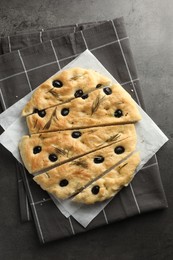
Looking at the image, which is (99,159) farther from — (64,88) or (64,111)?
(64,88)

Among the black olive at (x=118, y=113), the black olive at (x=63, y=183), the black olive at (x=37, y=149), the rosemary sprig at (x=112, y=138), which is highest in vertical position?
the black olive at (x=118, y=113)

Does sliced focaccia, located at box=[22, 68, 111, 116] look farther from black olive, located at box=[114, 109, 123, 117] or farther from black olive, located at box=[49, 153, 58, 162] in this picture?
black olive, located at box=[49, 153, 58, 162]

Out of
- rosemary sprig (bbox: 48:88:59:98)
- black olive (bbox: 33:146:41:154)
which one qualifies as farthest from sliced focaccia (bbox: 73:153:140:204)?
rosemary sprig (bbox: 48:88:59:98)

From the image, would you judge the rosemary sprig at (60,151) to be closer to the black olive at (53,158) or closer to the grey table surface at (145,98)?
the black olive at (53,158)

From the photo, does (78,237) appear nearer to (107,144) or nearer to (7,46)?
(107,144)

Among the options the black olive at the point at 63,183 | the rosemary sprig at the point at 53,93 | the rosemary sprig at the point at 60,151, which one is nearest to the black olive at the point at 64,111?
the rosemary sprig at the point at 53,93
